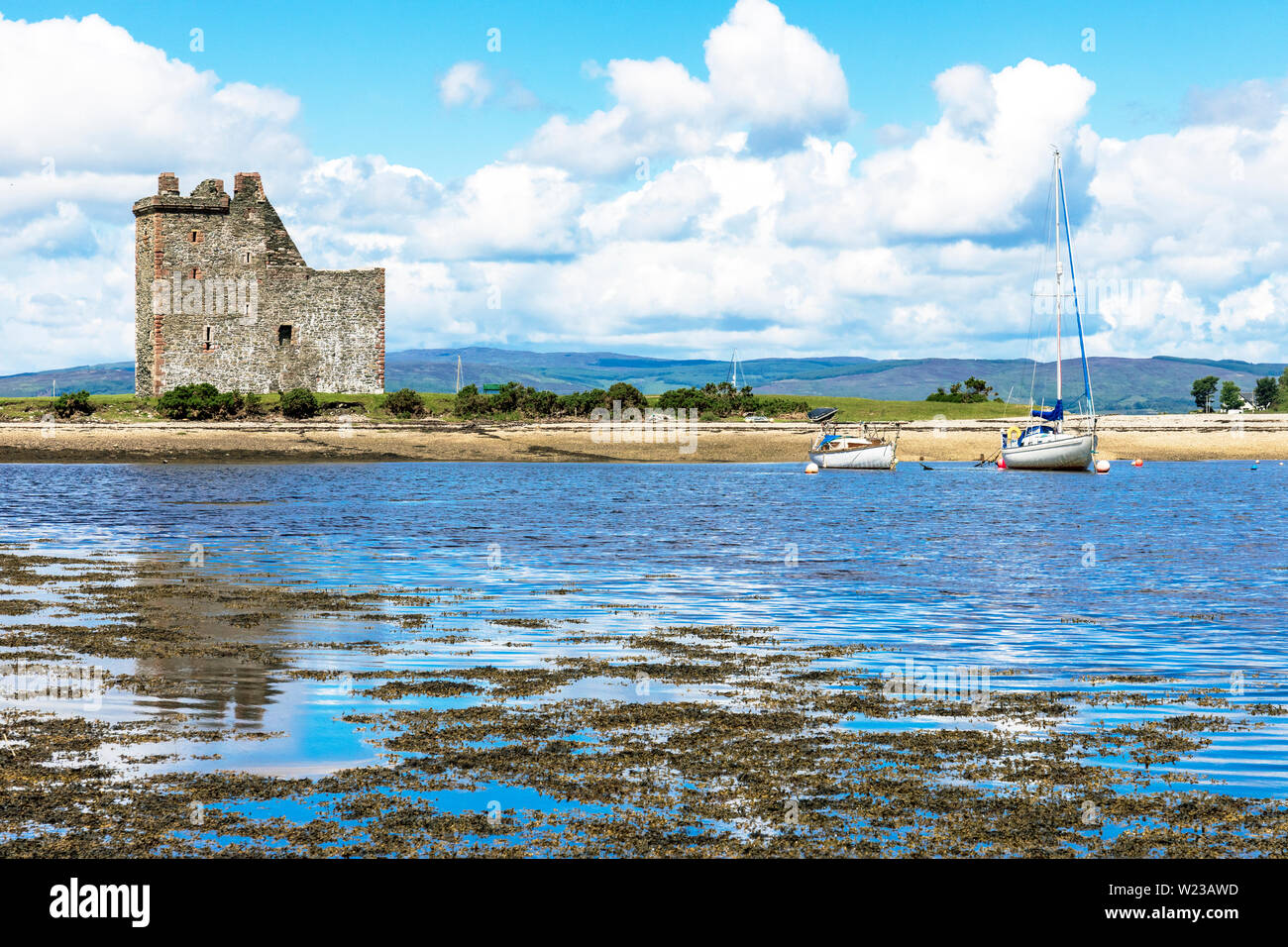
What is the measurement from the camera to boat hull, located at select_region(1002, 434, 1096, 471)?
79.3 meters

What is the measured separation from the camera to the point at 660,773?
9898 millimetres

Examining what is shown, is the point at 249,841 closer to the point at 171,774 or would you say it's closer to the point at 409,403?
the point at 171,774

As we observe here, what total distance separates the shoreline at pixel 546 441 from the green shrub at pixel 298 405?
257 centimetres

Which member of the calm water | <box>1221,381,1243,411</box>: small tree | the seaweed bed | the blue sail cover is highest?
<box>1221,381,1243,411</box>: small tree

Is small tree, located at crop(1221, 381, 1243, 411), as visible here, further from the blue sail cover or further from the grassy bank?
the grassy bank

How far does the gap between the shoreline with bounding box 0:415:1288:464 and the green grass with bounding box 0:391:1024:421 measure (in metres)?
2.73

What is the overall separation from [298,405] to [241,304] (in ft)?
48.9

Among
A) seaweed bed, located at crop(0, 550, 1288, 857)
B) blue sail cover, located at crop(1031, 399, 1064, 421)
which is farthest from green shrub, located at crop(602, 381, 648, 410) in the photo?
seaweed bed, located at crop(0, 550, 1288, 857)

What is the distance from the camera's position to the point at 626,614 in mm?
19531

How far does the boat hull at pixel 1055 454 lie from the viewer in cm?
7931

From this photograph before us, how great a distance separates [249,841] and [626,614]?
11.9 meters

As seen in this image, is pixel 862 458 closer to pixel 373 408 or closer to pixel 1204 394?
pixel 373 408
